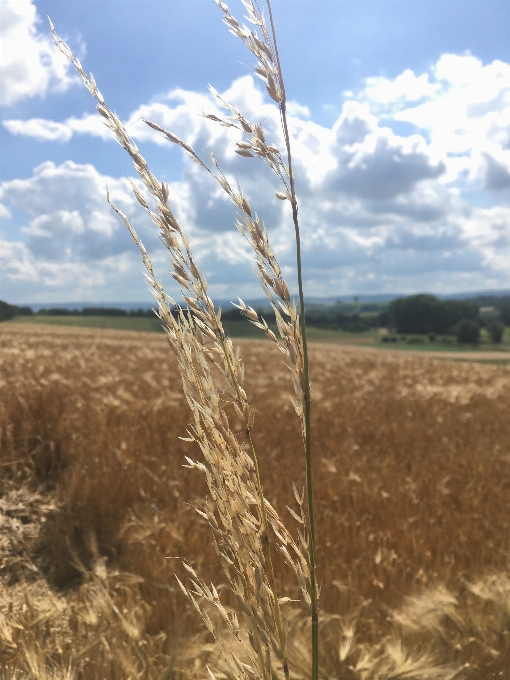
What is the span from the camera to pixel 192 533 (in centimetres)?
306

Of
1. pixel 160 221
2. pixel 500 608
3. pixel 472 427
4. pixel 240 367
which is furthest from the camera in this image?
pixel 472 427

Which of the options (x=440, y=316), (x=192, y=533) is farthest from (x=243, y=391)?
(x=440, y=316)

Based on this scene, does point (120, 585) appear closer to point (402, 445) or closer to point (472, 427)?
point (402, 445)

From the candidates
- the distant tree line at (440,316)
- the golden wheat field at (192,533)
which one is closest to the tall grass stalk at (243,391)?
the golden wheat field at (192,533)

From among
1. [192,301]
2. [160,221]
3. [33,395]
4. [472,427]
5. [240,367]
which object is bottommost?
[472,427]

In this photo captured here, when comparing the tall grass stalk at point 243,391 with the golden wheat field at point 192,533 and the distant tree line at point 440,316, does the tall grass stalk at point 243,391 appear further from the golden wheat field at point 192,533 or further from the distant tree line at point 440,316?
the distant tree line at point 440,316

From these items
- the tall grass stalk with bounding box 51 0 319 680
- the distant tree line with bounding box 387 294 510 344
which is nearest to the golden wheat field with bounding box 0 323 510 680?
the tall grass stalk with bounding box 51 0 319 680

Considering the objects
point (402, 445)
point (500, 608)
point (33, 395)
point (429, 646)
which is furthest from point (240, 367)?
point (402, 445)

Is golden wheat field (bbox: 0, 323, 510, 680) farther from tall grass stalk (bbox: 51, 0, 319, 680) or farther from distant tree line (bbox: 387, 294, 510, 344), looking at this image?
distant tree line (bbox: 387, 294, 510, 344)

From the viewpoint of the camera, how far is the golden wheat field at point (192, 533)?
6.39ft

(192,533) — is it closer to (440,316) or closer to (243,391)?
(243,391)

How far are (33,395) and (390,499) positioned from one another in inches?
135

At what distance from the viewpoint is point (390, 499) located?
12.3 feet

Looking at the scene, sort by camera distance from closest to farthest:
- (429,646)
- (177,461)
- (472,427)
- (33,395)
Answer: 1. (429,646)
2. (177,461)
3. (33,395)
4. (472,427)
